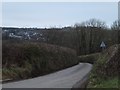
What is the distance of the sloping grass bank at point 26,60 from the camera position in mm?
34312

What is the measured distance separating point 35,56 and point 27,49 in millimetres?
1349

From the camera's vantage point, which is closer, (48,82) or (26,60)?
(48,82)

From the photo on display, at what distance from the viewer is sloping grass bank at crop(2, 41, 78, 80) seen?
3431 centimetres

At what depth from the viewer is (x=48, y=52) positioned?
156ft

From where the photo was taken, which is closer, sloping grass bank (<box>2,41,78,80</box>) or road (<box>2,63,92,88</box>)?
road (<box>2,63,92,88</box>)

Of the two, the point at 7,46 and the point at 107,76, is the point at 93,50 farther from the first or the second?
the point at 107,76

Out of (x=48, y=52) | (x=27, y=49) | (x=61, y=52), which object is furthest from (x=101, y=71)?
(x=61, y=52)

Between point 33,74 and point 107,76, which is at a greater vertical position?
point 107,76

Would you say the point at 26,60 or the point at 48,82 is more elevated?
the point at 26,60

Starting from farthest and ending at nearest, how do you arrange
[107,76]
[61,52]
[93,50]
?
[93,50]
[61,52]
[107,76]

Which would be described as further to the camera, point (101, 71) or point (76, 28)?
point (76, 28)

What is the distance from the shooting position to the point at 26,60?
3950cm

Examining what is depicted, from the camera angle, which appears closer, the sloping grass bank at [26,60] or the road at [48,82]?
the road at [48,82]

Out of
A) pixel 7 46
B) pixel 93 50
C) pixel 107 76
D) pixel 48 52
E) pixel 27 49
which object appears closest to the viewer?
pixel 107 76
